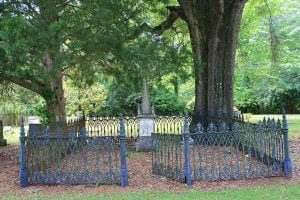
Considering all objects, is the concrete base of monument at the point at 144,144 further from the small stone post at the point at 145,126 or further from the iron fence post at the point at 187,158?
the iron fence post at the point at 187,158

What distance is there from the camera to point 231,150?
360 inches

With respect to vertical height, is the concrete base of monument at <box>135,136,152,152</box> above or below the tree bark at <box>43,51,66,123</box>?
below

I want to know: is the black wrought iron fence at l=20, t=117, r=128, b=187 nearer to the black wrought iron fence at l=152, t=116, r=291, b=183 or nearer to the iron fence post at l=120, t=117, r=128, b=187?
the iron fence post at l=120, t=117, r=128, b=187

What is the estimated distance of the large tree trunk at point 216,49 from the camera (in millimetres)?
14391

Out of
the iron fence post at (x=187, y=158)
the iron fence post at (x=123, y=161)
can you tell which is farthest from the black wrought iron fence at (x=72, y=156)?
the iron fence post at (x=187, y=158)

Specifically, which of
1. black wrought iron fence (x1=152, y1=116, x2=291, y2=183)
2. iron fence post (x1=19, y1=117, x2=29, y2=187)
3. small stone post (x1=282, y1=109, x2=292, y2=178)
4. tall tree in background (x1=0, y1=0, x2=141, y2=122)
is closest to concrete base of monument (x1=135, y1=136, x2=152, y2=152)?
tall tree in background (x1=0, y1=0, x2=141, y2=122)

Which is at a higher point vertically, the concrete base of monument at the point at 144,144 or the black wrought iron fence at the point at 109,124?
the black wrought iron fence at the point at 109,124

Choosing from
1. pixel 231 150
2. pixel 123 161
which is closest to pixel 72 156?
pixel 123 161

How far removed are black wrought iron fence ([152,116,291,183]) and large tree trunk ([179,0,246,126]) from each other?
477 cm

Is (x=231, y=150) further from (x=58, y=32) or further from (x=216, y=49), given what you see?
(x=216, y=49)

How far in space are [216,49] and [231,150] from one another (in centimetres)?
598

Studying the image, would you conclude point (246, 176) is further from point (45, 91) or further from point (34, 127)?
point (45, 91)

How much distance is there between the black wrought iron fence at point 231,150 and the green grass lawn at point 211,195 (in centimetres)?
76

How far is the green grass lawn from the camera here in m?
7.75
